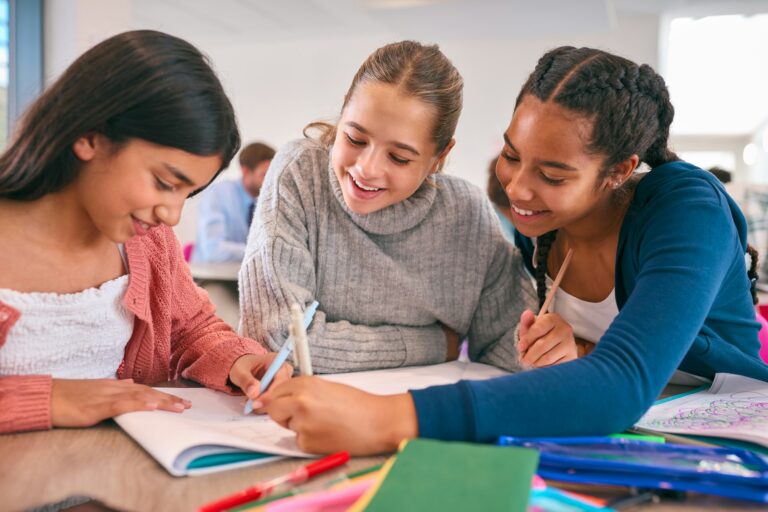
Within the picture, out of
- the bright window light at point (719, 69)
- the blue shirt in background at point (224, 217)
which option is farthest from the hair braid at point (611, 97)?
the bright window light at point (719, 69)

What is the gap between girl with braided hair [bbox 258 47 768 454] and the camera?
0.68m

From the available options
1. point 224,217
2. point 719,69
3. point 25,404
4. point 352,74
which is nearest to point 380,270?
point 25,404

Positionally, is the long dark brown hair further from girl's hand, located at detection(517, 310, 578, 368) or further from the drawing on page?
the drawing on page

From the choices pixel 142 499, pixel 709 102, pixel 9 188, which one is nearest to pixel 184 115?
pixel 9 188

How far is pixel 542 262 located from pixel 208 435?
736 millimetres

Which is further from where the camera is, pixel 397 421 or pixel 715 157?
pixel 715 157

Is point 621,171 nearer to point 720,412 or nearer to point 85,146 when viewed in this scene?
point 720,412

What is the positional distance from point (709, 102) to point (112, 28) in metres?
7.41

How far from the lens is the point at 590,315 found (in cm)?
113

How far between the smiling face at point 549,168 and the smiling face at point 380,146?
142 mm

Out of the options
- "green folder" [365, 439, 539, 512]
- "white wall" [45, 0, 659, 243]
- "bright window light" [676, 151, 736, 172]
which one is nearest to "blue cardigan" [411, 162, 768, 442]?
"green folder" [365, 439, 539, 512]

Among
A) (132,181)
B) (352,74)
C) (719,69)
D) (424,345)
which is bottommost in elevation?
(424,345)

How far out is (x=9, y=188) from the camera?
833 millimetres

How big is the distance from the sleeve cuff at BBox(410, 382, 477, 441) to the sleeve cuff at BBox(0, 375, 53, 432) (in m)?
0.38
